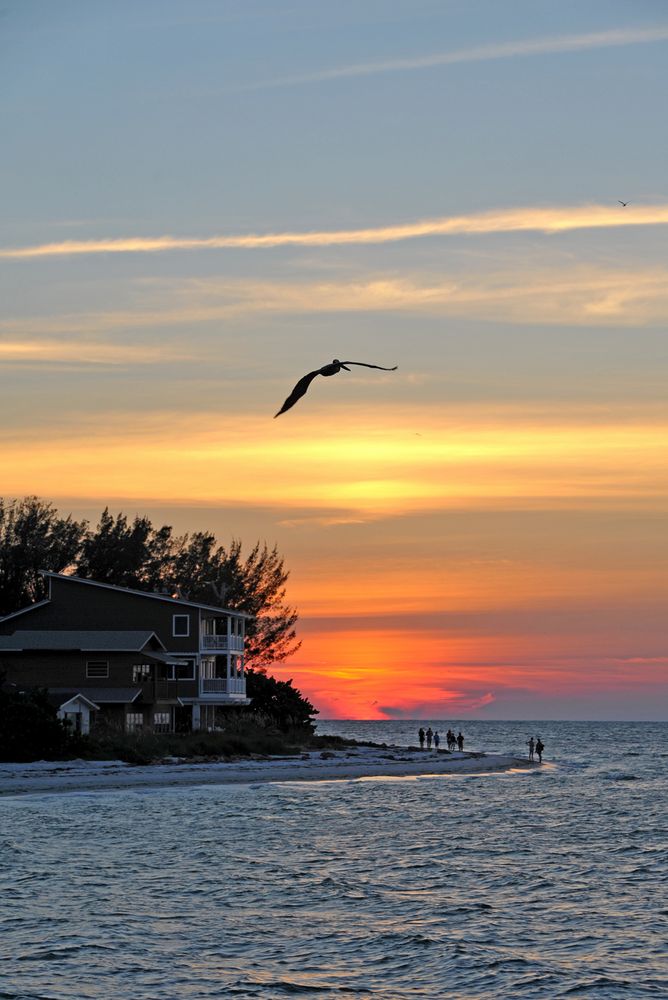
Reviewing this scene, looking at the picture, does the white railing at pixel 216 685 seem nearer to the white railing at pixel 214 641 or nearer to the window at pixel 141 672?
the white railing at pixel 214 641

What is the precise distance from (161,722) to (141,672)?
412 centimetres

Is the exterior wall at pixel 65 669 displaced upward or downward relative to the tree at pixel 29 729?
upward

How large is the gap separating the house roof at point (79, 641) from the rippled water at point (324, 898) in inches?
751

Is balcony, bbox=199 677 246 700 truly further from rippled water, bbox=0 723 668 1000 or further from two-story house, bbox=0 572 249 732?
rippled water, bbox=0 723 668 1000

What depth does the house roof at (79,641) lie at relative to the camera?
75312 millimetres

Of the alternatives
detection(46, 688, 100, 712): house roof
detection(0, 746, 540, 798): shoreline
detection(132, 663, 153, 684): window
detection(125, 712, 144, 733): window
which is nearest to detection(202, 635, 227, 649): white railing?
detection(132, 663, 153, 684): window

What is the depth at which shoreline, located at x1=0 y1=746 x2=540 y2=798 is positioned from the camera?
2147 inches

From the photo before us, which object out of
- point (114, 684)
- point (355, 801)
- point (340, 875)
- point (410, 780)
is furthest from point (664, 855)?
point (114, 684)

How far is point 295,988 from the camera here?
22.3 metres

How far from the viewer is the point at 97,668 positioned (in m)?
76.1

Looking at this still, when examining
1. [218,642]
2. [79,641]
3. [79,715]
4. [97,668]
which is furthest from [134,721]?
[218,642]

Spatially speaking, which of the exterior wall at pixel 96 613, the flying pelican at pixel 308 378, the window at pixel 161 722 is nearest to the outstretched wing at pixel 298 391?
the flying pelican at pixel 308 378

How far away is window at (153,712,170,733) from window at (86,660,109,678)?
4.76 metres

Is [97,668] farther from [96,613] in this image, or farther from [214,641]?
[214,641]
